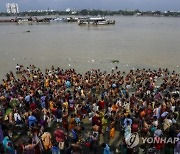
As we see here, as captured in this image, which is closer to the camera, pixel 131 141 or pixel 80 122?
pixel 131 141

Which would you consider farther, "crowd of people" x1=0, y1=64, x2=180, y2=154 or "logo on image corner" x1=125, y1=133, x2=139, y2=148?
"crowd of people" x1=0, y1=64, x2=180, y2=154

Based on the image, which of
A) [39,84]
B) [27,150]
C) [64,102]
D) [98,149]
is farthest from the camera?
[39,84]

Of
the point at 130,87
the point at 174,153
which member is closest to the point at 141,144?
the point at 174,153

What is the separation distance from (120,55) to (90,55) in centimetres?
389

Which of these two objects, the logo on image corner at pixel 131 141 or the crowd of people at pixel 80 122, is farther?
the crowd of people at pixel 80 122

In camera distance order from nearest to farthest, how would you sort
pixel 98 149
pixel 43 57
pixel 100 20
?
pixel 98 149 < pixel 43 57 < pixel 100 20

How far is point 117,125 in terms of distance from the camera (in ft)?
38.9

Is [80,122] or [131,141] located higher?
[131,141]

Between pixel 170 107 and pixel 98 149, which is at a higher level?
pixel 170 107

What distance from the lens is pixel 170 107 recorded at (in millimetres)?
12227

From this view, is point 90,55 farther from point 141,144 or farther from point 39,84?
point 141,144

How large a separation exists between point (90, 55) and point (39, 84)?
57.4 ft

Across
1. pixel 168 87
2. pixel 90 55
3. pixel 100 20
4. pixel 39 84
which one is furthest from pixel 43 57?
pixel 100 20

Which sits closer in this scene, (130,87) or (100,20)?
(130,87)
